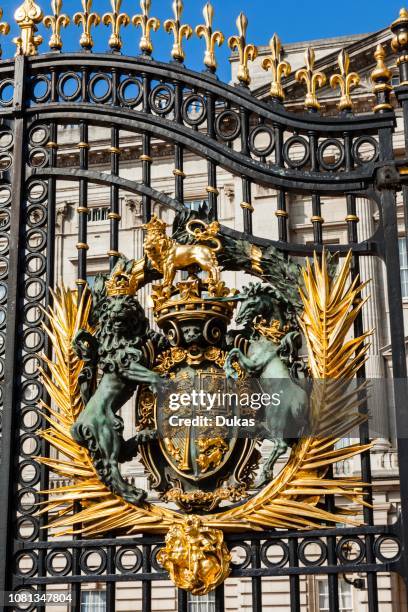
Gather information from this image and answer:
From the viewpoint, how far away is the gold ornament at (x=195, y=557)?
25.6 feet

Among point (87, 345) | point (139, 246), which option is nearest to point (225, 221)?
point (139, 246)

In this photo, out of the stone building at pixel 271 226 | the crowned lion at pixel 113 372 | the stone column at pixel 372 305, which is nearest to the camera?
the crowned lion at pixel 113 372

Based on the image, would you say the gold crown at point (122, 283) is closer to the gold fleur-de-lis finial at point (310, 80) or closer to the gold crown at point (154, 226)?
the gold crown at point (154, 226)

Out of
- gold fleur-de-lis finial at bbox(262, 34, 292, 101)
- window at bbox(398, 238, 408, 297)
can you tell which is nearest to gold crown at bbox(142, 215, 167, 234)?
gold fleur-de-lis finial at bbox(262, 34, 292, 101)

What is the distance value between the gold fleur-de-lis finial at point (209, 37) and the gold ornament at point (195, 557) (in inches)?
149

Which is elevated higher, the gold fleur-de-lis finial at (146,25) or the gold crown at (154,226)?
the gold fleur-de-lis finial at (146,25)

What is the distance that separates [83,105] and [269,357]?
2.84 m

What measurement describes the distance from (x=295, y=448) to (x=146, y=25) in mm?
3860

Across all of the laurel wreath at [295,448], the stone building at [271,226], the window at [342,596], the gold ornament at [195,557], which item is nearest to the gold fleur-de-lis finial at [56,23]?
the laurel wreath at [295,448]

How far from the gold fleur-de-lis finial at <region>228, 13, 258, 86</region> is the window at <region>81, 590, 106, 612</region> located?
11586mm

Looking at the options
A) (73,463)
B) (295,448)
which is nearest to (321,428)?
(295,448)

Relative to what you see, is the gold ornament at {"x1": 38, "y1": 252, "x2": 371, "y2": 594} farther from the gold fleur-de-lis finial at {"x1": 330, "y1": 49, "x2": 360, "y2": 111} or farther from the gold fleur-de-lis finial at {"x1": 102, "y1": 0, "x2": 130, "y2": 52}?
the gold fleur-de-lis finial at {"x1": 102, "y1": 0, "x2": 130, "y2": 52}

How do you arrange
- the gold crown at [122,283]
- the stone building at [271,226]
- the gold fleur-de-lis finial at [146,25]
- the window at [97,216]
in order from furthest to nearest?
the window at [97,216] < the stone building at [271,226] < the gold fleur-de-lis finial at [146,25] < the gold crown at [122,283]

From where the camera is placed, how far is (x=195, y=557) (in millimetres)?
7824
